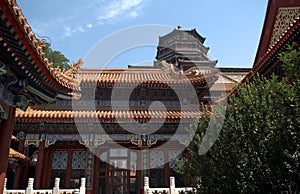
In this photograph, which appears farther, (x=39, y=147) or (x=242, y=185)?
(x=39, y=147)

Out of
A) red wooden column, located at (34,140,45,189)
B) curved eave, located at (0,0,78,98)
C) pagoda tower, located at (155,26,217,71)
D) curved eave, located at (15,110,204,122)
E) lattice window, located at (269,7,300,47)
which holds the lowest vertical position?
red wooden column, located at (34,140,45,189)

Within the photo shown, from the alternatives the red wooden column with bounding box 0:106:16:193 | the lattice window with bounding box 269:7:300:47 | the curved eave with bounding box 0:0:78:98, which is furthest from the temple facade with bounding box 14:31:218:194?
the red wooden column with bounding box 0:106:16:193

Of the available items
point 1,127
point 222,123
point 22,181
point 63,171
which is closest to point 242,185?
point 222,123

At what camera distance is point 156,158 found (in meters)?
12.9

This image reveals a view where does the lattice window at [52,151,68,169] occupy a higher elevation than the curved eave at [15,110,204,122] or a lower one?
lower

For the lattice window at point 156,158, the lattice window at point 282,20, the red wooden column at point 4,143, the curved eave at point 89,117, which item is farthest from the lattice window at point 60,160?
the lattice window at point 282,20

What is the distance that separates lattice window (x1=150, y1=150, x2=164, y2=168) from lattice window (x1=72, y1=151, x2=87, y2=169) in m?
3.20

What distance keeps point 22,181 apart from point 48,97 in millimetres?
7795

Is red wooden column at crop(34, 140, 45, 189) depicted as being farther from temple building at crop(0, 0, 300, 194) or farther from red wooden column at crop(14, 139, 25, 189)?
red wooden column at crop(14, 139, 25, 189)

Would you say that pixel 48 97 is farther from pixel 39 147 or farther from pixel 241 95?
pixel 39 147

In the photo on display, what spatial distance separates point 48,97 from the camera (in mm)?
7008

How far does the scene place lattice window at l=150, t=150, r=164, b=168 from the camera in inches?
502

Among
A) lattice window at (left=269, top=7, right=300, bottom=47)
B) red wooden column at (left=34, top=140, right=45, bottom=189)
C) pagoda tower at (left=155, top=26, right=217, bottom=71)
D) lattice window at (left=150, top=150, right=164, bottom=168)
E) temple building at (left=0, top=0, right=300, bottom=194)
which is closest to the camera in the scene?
lattice window at (left=269, top=7, right=300, bottom=47)

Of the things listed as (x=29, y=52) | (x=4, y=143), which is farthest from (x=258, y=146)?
(x=4, y=143)
